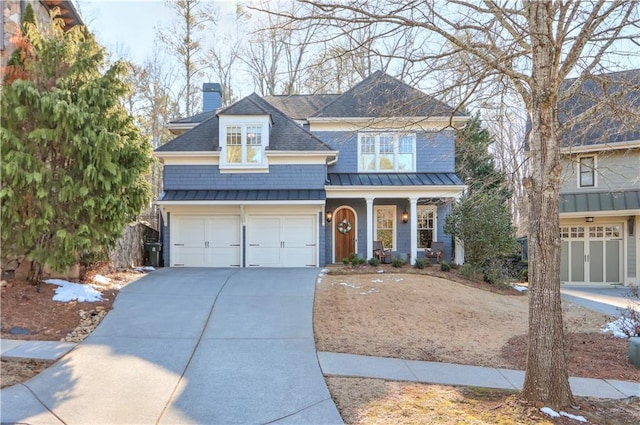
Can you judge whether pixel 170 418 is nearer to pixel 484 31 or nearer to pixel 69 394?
pixel 69 394

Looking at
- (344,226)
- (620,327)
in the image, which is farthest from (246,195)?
(620,327)

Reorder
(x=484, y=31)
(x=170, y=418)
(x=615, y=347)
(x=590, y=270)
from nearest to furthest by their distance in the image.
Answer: (x=170, y=418)
(x=484, y=31)
(x=615, y=347)
(x=590, y=270)

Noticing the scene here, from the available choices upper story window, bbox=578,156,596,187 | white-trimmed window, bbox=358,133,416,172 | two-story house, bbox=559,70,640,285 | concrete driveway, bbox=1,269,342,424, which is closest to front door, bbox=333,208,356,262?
white-trimmed window, bbox=358,133,416,172

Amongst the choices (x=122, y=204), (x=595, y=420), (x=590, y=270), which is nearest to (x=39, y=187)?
(x=122, y=204)

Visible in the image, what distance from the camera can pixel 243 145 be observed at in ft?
49.1

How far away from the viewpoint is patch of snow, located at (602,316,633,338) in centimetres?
783

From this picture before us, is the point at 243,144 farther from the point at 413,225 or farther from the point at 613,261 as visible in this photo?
the point at 613,261

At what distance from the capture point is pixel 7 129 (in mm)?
7805

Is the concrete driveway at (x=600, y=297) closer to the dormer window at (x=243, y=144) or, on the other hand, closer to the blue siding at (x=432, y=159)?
the blue siding at (x=432, y=159)

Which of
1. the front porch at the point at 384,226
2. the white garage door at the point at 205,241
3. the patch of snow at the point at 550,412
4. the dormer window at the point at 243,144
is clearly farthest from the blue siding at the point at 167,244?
the patch of snow at the point at 550,412

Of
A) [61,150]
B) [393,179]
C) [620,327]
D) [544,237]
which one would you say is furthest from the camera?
[393,179]

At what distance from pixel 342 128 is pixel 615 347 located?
11592 millimetres

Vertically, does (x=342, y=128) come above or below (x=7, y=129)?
above

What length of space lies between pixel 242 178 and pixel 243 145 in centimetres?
124
